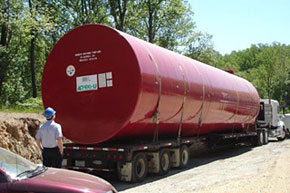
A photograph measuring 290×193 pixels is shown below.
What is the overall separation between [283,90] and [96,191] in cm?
7406

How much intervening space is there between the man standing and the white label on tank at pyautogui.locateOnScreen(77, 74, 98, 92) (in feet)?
8.39

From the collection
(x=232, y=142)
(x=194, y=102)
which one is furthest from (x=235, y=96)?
(x=194, y=102)

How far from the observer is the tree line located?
27.7 meters

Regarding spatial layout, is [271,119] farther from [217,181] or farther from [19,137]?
[19,137]

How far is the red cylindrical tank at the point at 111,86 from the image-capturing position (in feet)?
34.1

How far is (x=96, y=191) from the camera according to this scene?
497 centimetres

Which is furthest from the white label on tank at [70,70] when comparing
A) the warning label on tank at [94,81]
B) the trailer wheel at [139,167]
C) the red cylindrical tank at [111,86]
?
the trailer wheel at [139,167]

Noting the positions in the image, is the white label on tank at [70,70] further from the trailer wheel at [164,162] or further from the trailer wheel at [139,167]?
the trailer wheel at [164,162]

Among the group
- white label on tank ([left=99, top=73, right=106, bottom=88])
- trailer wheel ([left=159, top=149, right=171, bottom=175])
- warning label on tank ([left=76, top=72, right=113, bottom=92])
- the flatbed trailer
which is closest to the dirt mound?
the flatbed trailer

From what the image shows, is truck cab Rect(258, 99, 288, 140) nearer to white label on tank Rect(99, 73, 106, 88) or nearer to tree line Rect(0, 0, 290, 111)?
tree line Rect(0, 0, 290, 111)

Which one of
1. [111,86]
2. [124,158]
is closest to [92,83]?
[111,86]

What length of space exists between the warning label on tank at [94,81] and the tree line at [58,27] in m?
16.4

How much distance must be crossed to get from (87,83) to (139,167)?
2.73 metres

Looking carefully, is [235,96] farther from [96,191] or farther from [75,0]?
[75,0]
